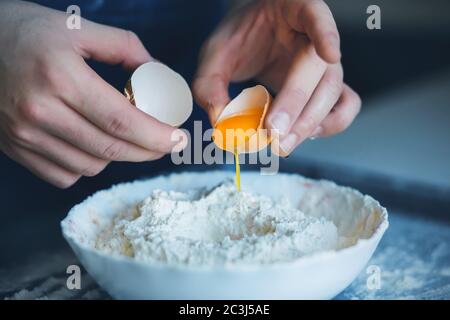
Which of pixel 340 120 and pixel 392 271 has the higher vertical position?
pixel 340 120

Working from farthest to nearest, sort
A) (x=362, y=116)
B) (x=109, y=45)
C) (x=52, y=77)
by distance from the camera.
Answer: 1. (x=362, y=116)
2. (x=109, y=45)
3. (x=52, y=77)

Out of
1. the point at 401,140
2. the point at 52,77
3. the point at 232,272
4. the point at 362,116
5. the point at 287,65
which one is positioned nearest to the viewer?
the point at 232,272

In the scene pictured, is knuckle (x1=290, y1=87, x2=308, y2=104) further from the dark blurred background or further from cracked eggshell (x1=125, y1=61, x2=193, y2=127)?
the dark blurred background

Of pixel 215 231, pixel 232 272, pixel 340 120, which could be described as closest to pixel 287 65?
pixel 340 120

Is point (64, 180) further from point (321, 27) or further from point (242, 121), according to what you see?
point (321, 27)

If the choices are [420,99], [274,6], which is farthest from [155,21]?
[420,99]

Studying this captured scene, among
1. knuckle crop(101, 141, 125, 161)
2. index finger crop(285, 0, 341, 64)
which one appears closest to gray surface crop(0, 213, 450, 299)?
knuckle crop(101, 141, 125, 161)
